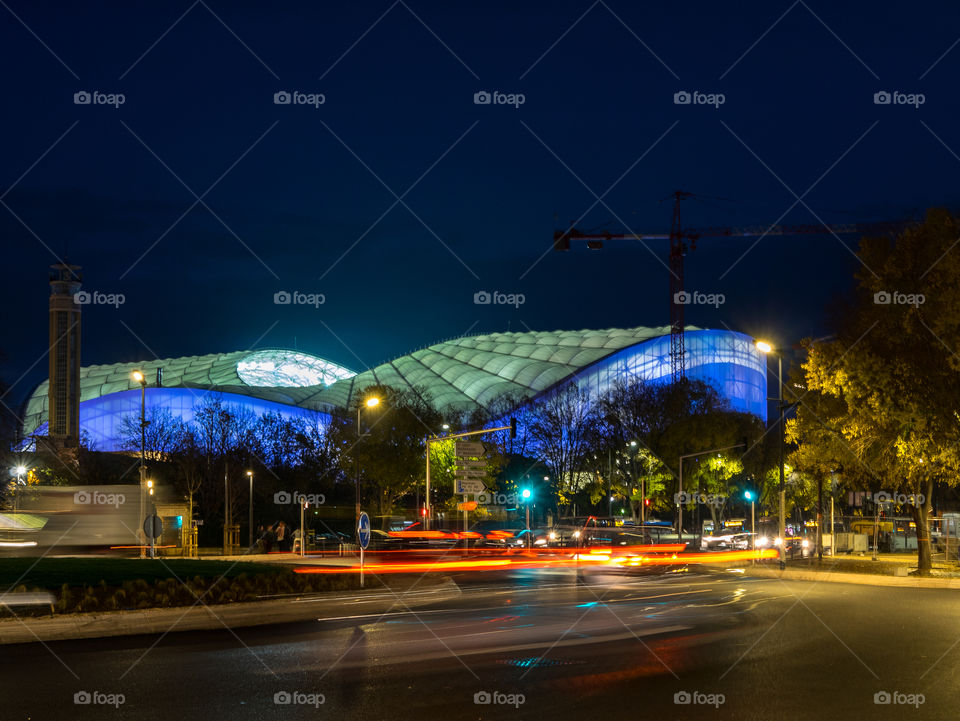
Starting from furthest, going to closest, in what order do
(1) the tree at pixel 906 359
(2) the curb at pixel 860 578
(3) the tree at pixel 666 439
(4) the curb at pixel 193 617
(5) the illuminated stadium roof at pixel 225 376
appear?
(5) the illuminated stadium roof at pixel 225 376
(3) the tree at pixel 666 439
(1) the tree at pixel 906 359
(2) the curb at pixel 860 578
(4) the curb at pixel 193 617

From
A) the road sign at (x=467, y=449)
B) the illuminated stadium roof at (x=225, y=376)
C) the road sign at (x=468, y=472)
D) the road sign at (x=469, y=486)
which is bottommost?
the road sign at (x=469, y=486)

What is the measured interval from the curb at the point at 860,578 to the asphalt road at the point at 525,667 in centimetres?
846

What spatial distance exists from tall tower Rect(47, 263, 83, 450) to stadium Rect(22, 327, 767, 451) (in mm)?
3615

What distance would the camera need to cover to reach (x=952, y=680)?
36.5ft

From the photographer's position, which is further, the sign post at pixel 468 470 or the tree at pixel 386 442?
the tree at pixel 386 442

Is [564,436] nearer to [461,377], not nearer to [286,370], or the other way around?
[461,377]

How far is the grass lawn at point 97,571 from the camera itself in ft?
62.1

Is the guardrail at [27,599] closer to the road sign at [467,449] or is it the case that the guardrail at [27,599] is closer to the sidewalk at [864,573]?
the road sign at [467,449]

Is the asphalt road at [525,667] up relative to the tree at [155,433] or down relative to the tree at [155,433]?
down

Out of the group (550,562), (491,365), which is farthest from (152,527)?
(491,365)

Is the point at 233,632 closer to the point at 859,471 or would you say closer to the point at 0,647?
the point at 0,647

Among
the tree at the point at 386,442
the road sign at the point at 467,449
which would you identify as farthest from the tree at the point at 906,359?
the tree at the point at 386,442

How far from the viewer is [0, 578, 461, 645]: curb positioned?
50.2 ft

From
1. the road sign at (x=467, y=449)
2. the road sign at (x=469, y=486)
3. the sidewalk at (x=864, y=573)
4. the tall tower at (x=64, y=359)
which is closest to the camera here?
the sidewalk at (x=864, y=573)
